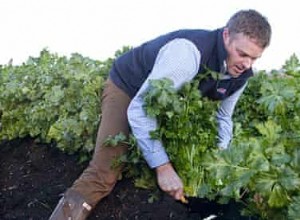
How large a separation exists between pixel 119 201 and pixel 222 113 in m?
0.89

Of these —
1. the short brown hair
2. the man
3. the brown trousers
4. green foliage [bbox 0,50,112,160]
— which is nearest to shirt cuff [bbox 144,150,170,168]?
the man

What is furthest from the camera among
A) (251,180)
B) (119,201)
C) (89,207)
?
(119,201)

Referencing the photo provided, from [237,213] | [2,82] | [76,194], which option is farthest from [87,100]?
[237,213]

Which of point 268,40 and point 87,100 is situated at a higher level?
point 268,40

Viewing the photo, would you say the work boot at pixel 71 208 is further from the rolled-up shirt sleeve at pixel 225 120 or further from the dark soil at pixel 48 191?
the rolled-up shirt sleeve at pixel 225 120

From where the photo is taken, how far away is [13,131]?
17.8 feet

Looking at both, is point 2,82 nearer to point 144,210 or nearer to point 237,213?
point 144,210

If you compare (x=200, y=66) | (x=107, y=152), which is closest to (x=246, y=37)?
(x=200, y=66)

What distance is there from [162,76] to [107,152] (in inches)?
29.8

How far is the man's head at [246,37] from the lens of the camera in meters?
3.21

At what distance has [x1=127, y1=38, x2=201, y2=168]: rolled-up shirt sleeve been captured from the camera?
3.23 meters

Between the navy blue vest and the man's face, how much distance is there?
0.14ft

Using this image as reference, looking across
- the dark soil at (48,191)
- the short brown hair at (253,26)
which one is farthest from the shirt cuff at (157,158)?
the short brown hair at (253,26)

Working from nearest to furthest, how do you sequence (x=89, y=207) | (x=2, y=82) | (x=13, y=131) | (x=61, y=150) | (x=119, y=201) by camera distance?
(x=89, y=207) → (x=119, y=201) → (x=61, y=150) → (x=13, y=131) → (x=2, y=82)
